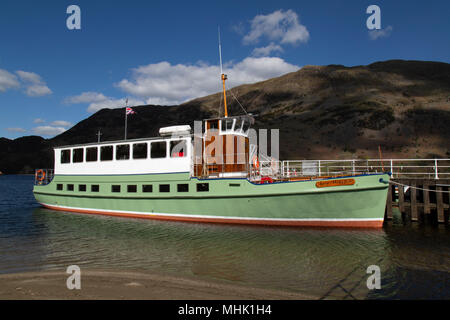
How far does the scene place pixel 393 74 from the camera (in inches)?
3061

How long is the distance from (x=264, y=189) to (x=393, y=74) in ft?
282

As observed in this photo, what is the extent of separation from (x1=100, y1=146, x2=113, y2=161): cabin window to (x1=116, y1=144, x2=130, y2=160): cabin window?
551 mm

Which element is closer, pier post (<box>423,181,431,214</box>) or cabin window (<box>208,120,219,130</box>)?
pier post (<box>423,181,431,214</box>)

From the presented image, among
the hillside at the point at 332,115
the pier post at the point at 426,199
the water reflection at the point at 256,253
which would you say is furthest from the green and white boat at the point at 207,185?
the hillside at the point at 332,115

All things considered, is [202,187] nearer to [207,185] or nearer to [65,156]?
[207,185]

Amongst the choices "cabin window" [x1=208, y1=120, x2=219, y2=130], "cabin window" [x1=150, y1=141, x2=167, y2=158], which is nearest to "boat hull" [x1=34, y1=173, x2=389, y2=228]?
"cabin window" [x1=150, y1=141, x2=167, y2=158]

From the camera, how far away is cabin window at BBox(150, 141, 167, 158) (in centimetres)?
1399

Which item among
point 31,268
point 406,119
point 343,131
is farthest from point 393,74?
point 31,268

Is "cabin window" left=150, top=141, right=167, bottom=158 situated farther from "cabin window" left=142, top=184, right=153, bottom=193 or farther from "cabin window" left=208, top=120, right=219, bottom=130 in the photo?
"cabin window" left=208, top=120, right=219, bottom=130

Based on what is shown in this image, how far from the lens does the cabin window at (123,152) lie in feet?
48.7

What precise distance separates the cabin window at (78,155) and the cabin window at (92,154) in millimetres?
521

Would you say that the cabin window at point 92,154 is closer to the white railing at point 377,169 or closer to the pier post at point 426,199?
the white railing at point 377,169
